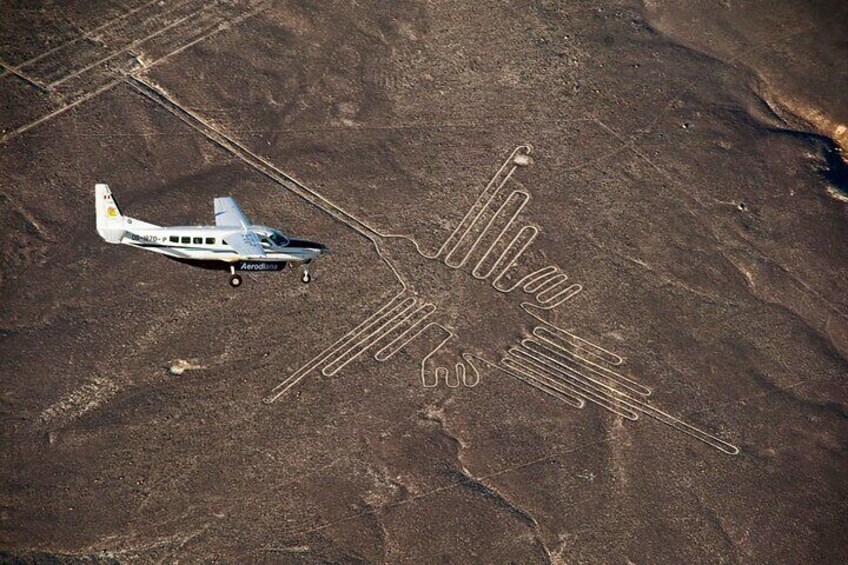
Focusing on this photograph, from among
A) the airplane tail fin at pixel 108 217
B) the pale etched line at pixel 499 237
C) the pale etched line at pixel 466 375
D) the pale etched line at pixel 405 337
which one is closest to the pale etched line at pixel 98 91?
the airplane tail fin at pixel 108 217

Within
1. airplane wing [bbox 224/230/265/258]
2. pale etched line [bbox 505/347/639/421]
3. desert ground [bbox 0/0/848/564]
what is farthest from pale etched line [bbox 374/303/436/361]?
airplane wing [bbox 224/230/265/258]

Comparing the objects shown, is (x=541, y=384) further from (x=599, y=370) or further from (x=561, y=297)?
(x=561, y=297)

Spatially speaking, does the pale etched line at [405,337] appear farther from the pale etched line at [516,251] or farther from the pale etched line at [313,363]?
the pale etched line at [516,251]

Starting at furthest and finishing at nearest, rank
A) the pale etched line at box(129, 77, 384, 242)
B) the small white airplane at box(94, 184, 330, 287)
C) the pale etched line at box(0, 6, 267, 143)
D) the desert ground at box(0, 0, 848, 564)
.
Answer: the pale etched line at box(0, 6, 267, 143) < the pale etched line at box(129, 77, 384, 242) < the small white airplane at box(94, 184, 330, 287) < the desert ground at box(0, 0, 848, 564)

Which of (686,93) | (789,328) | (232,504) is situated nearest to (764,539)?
(789,328)

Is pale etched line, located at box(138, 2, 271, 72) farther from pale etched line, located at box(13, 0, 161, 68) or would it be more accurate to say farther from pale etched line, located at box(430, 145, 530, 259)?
pale etched line, located at box(430, 145, 530, 259)

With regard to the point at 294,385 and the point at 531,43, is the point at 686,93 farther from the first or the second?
the point at 294,385
